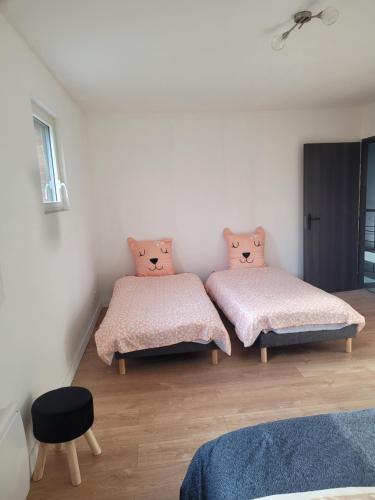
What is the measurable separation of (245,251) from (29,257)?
8.77ft

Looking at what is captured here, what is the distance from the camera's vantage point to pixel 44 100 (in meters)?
2.29

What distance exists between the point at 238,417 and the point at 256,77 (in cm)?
267

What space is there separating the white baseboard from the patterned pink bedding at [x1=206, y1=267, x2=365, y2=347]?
1.34m

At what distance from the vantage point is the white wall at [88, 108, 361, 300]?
3830 millimetres

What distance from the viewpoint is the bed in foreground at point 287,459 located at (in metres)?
0.92

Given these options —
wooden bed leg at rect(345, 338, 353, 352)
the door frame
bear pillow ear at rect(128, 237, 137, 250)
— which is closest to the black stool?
wooden bed leg at rect(345, 338, 353, 352)

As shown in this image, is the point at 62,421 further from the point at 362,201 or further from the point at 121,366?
the point at 362,201

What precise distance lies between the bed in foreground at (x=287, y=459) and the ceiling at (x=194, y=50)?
2.01 metres

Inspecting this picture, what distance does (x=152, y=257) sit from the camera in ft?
12.5

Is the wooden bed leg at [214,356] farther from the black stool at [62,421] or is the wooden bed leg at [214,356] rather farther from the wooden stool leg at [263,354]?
the black stool at [62,421]

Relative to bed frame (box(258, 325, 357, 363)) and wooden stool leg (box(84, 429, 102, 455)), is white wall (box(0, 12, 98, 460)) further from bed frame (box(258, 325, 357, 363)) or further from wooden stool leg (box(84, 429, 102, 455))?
bed frame (box(258, 325, 357, 363))

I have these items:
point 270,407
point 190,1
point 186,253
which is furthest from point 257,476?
point 186,253

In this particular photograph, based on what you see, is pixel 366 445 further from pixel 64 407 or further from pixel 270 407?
pixel 64 407

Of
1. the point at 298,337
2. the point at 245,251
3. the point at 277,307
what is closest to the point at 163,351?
the point at 277,307
